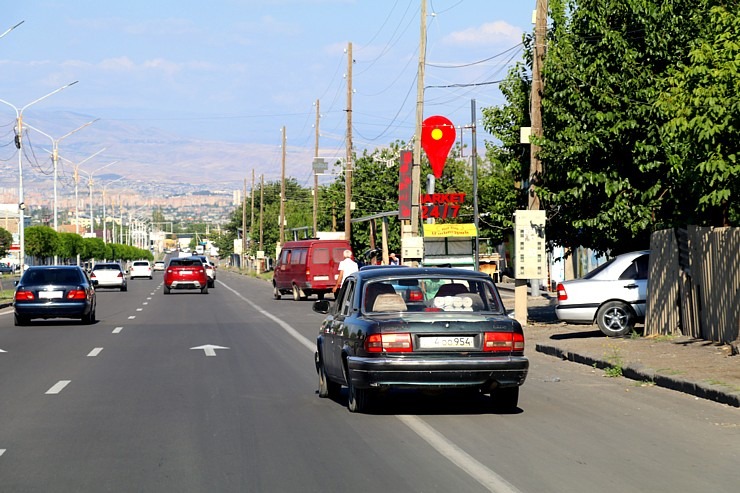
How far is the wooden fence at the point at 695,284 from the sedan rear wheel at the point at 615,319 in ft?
2.83

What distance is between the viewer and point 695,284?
21734mm

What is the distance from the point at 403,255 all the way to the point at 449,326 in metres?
28.2

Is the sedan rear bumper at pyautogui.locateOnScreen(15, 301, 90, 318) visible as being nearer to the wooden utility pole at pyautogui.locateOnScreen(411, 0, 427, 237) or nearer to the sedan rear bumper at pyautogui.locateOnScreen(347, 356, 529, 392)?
the wooden utility pole at pyautogui.locateOnScreen(411, 0, 427, 237)

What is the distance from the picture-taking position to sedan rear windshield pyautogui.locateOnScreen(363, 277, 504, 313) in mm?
12875

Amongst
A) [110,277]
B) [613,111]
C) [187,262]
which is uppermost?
[613,111]

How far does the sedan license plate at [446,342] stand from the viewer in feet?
39.8

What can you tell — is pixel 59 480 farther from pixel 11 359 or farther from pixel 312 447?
pixel 11 359

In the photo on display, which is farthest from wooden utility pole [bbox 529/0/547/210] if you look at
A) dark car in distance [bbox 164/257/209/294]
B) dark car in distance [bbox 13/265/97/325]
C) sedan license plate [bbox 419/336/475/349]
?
dark car in distance [bbox 164/257/209/294]

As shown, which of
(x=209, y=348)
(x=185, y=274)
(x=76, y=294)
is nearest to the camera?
(x=209, y=348)

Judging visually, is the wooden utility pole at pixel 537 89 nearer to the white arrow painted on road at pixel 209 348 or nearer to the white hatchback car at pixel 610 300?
the white hatchback car at pixel 610 300

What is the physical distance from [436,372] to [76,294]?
2079cm

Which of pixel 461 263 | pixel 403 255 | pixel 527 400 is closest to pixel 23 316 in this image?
pixel 403 255

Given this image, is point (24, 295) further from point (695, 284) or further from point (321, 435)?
point (321, 435)

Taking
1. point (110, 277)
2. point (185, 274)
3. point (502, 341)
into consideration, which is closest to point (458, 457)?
point (502, 341)
